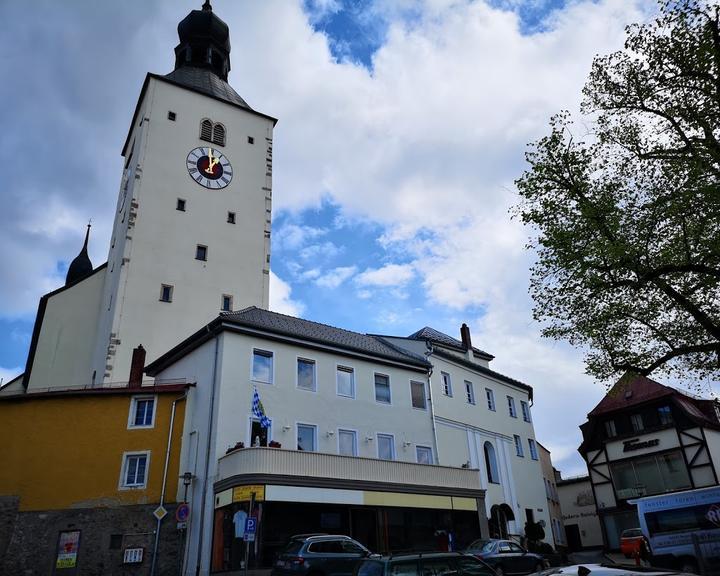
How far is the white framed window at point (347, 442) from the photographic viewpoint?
2970 centimetres

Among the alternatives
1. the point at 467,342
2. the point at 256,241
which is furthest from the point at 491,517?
the point at 256,241

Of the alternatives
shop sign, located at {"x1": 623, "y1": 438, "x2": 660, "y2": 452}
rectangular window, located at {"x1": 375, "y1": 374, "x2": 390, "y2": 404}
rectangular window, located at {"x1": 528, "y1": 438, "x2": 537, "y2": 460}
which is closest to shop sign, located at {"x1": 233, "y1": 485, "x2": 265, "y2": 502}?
rectangular window, located at {"x1": 375, "y1": 374, "x2": 390, "y2": 404}

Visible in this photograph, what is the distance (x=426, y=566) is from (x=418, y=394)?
2320 cm

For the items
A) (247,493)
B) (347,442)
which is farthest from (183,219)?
(247,493)

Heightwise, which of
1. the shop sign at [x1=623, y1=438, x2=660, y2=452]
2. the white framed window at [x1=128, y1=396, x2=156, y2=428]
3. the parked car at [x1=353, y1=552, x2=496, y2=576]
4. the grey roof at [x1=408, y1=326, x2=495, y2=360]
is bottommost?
the parked car at [x1=353, y1=552, x2=496, y2=576]

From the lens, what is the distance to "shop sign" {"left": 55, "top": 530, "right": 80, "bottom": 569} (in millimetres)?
23922

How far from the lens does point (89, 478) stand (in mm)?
25812

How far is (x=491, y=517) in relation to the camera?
36.1m

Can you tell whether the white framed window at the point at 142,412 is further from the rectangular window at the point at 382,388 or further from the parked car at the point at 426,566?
the parked car at the point at 426,566

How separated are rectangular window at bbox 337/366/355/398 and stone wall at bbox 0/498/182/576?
9.76 metres

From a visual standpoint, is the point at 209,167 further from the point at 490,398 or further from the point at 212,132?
the point at 490,398

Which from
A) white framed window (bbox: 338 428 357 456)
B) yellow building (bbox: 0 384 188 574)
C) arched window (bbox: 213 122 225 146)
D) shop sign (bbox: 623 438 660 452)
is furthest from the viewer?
arched window (bbox: 213 122 225 146)

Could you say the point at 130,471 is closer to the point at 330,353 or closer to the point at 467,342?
the point at 330,353

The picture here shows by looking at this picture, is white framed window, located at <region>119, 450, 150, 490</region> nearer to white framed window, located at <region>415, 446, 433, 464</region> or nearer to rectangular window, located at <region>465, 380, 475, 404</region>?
white framed window, located at <region>415, 446, 433, 464</region>
